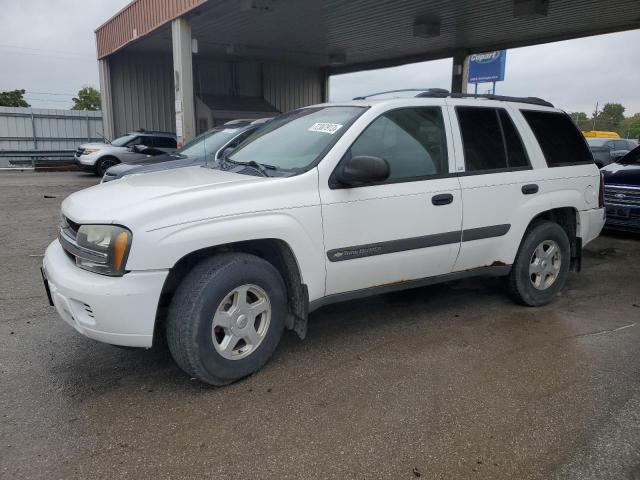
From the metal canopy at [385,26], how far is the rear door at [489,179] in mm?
9173

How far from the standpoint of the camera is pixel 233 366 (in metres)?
3.21

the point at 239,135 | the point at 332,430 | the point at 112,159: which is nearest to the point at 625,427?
the point at 332,430

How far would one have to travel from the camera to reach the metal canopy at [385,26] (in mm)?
12547

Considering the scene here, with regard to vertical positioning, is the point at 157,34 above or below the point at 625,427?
above

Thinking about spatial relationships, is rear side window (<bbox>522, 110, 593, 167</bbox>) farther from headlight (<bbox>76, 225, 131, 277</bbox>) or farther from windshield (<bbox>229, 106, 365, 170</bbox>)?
headlight (<bbox>76, 225, 131, 277</bbox>)

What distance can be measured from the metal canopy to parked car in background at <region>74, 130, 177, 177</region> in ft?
9.95

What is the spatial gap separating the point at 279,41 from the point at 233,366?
16543 mm

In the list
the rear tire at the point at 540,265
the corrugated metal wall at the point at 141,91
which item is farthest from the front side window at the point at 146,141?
the rear tire at the point at 540,265

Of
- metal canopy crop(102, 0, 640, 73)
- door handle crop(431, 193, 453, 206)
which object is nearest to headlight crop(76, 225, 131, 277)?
door handle crop(431, 193, 453, 206)

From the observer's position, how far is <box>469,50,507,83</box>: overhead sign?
24297 millimetres

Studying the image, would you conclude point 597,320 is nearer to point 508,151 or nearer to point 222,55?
point 508,151

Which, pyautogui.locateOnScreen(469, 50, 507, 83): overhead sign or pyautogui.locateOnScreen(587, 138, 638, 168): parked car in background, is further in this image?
pyautogui.locateOnScreen(469, 50, 507, 83): overhead sign

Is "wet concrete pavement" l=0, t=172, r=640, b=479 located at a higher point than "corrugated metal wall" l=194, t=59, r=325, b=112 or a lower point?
lower

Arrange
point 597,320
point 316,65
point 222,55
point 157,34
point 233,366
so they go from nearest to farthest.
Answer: point 233,366, point 597,320, point 157,34, point 222,55, point 316,65
